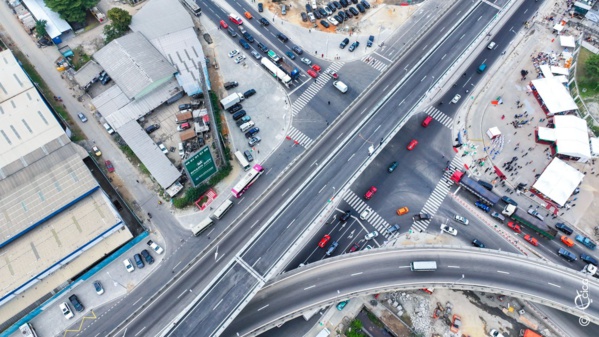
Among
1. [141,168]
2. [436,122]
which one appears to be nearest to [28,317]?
[141,168]

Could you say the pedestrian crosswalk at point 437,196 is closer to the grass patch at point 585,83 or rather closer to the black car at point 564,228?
the black car at point 564,228

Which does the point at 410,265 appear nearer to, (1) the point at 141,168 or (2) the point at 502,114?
(2) the point at 502,114

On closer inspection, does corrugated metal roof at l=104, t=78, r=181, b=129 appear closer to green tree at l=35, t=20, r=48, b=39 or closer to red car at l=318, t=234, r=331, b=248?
green tree at l=35, t=20, r=48, b=39

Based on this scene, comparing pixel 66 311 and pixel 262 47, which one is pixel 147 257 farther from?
pixel 262 47

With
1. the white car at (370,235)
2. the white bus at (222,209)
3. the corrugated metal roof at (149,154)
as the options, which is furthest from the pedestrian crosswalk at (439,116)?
the corrugated metal roof at (149,154)

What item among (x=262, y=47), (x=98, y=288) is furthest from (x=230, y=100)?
(x=98, y=288)

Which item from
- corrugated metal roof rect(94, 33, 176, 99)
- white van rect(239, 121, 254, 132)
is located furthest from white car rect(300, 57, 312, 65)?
corrugated metal roof rect(94, 33, 176, 99)
